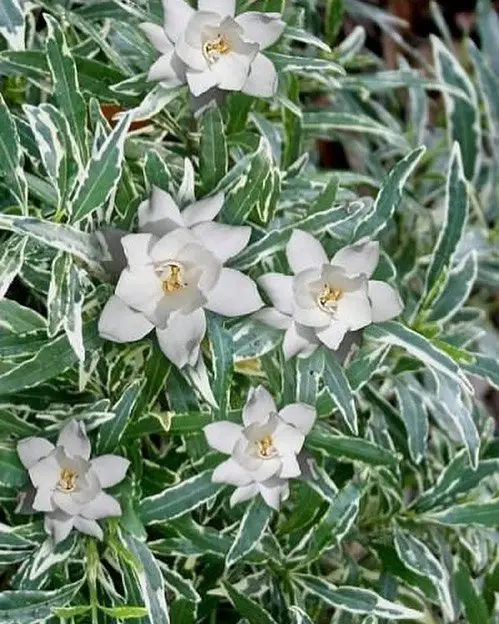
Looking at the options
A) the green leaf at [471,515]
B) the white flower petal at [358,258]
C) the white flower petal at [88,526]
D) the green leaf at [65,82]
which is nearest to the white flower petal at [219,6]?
the green leaf at [65,82]

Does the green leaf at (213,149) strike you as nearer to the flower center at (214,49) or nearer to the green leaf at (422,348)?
the flower center at (214,49)

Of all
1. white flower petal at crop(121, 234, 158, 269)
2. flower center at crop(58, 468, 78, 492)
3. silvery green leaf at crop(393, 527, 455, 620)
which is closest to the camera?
white flower petal at crop(121, 234, 158, 269)

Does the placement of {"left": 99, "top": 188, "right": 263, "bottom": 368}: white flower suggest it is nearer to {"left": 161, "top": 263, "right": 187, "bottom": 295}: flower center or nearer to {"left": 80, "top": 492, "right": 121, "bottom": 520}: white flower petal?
{"left": 161, "top": 263, "right": 187, "bottom": 295}: flower center

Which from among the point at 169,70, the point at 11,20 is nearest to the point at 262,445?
the point at 169,70

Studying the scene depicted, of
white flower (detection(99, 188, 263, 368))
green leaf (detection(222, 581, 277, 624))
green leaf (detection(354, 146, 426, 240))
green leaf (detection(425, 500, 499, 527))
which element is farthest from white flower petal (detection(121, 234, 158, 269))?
green leaf (detection(425, 500, 499, 527))

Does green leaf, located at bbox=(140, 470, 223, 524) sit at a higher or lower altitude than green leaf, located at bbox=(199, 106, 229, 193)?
lower

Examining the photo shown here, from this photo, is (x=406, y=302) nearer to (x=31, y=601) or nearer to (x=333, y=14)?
(x=333, y=14)
